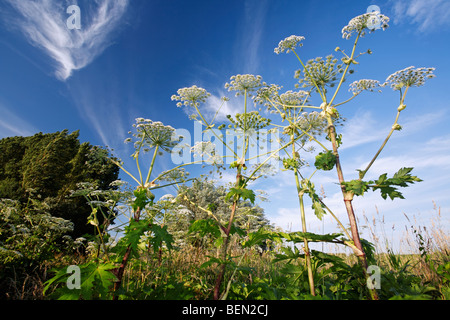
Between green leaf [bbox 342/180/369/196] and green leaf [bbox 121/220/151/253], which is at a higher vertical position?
green leaf [bbox 342/180/369/196]

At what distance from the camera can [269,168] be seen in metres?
4.46

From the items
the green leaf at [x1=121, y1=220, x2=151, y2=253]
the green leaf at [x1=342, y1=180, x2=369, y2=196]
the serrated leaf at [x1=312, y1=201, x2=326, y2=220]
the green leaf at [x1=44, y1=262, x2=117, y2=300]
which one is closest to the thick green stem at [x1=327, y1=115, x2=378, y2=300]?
the green leaf at [x1=342, y1=180, x2=369, y2=196]

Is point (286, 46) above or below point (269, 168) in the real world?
above

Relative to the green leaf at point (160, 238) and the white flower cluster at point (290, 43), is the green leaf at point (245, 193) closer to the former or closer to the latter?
the green leaf at point (160, 238)

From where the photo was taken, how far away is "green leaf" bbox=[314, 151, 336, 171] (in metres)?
2.97

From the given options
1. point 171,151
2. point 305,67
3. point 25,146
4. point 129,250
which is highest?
point 25,146

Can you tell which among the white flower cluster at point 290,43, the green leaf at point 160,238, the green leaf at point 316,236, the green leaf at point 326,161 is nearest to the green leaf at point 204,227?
the green leaf at point 160,238

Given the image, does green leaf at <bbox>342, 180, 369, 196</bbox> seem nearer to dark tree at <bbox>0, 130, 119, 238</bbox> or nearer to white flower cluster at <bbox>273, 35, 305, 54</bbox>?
white flower cluster at <bbox>273, 35, 305, 54</bbox>

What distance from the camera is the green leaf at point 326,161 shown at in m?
2.97
